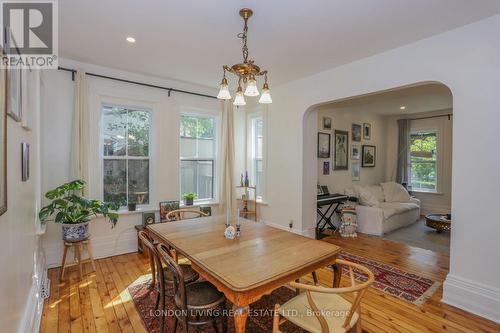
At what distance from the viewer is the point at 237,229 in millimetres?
2285

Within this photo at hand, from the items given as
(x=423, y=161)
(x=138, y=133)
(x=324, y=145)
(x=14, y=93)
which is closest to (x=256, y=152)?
(x=324, y=145)

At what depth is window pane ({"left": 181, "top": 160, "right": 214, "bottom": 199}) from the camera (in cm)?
443

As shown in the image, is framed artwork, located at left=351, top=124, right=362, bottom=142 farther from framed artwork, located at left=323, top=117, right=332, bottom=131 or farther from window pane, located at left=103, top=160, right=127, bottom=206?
window pane, located at left=103, top=160, right=127, bottom=206

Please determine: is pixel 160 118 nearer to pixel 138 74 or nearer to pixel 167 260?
pixel 138 74

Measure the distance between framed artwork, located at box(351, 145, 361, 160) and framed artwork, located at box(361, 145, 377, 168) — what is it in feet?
0.67

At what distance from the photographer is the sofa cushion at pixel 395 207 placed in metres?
4.80

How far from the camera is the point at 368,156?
20.6 feet

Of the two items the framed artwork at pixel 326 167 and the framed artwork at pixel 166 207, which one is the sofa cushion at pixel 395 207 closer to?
the framed artwork at pixel 326 167

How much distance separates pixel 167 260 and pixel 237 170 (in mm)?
3511

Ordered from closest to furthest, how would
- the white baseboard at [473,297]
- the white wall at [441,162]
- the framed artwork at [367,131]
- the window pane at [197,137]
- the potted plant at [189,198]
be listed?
1. the white baseboard at [473,297]
2. the potted plant at [189,198]
3. the window pane at [197,137]
4. the white wall at [441,162]
5. the framed artwork at [367,131]

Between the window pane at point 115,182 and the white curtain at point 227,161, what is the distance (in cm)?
158

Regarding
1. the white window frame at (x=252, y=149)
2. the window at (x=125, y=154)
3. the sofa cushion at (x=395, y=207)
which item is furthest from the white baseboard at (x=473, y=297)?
the window at (x=125, y=154)

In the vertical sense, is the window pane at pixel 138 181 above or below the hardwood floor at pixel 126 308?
above

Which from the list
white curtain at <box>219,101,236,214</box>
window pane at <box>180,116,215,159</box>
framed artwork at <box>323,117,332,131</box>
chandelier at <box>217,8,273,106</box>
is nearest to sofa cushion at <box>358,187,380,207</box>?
framed artwork at <box>323,117,332,131</box>
